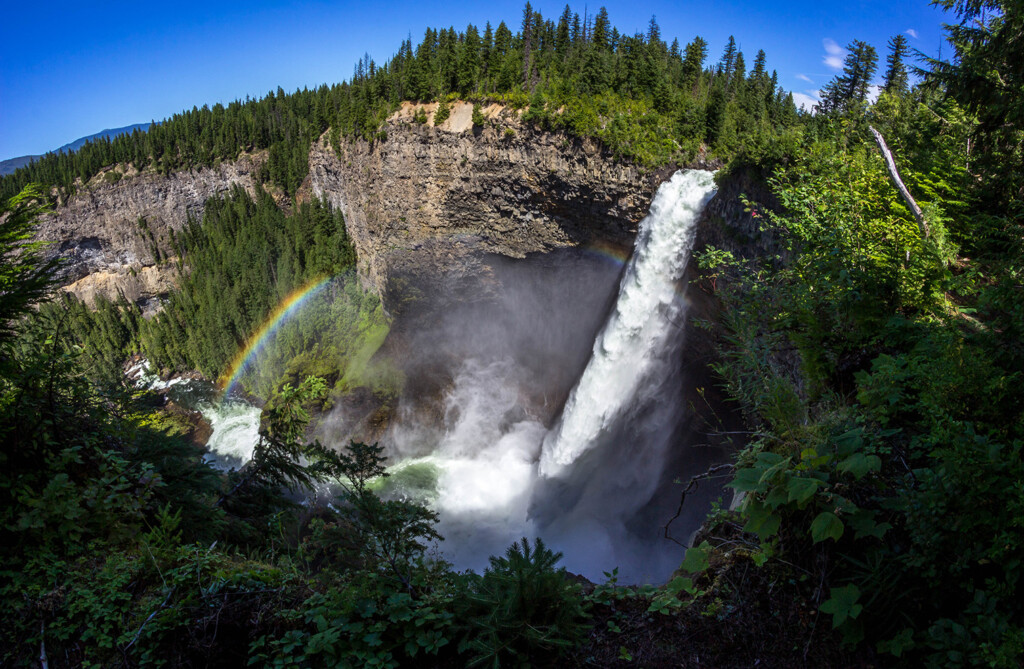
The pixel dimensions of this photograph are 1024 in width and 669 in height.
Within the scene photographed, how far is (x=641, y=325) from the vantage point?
1706 cm

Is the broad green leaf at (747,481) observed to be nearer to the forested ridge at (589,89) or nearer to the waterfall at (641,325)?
the forested ridge at (589,89)

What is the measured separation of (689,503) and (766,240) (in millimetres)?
8086

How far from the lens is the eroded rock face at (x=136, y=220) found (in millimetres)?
59156

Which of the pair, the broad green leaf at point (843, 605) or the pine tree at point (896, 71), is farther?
the pine tree at point (896, 71)

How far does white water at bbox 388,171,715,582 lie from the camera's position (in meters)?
15.3

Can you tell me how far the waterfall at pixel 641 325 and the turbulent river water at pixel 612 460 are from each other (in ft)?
0.12

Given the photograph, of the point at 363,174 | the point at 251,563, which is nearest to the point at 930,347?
the point at 251,563

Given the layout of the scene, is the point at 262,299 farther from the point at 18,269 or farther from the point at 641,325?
the point at 18,269

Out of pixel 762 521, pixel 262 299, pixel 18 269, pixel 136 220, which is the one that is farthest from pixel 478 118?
pixel 136 220

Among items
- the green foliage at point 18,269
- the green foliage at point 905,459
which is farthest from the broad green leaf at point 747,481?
the green foliage at point 18,269

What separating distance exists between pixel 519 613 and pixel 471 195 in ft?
68.2

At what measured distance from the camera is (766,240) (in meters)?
12.2

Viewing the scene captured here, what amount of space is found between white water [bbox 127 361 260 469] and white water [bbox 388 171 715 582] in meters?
12.7

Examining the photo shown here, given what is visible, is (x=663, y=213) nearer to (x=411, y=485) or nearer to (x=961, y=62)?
(x=961, y=62)
